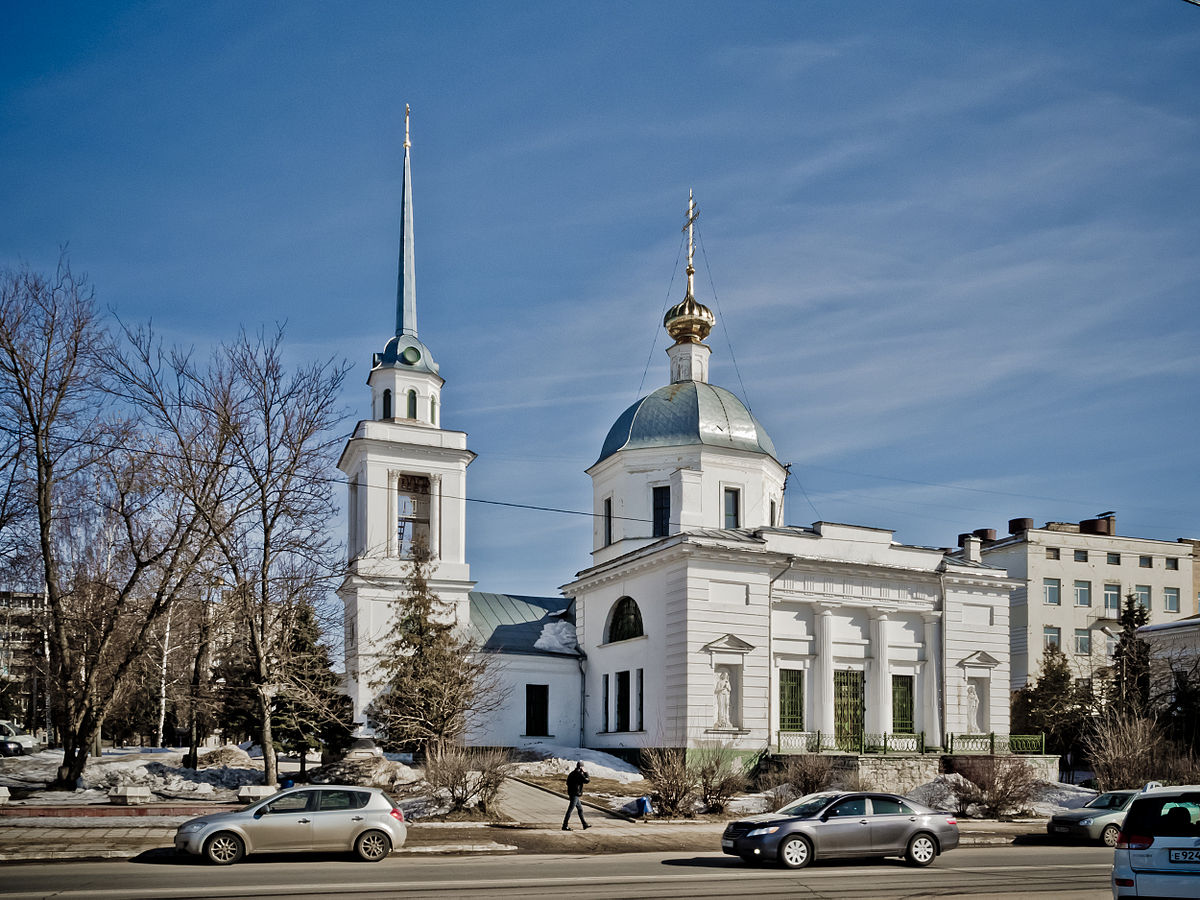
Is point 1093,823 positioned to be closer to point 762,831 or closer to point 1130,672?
point 762,831

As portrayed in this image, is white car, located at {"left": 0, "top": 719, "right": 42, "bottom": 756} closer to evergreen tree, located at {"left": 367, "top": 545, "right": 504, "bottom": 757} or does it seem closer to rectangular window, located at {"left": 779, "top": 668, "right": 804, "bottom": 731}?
evergreen tree, located at {"left": 367, "top": 545, "right": 504, "bottom": 757}

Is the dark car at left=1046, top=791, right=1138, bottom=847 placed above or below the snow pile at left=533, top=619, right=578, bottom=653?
below

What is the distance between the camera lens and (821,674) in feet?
122

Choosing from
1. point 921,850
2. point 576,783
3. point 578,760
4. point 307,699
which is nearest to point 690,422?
point 578,760

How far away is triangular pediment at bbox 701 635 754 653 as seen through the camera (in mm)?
35000

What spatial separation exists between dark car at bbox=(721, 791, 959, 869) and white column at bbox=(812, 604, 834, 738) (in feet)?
57.5

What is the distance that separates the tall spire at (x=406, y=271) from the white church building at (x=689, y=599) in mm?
85

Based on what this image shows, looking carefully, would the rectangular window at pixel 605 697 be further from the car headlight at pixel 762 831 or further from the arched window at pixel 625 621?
the car headlight at pixel 762 831

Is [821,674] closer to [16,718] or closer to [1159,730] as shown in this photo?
[1159,730]

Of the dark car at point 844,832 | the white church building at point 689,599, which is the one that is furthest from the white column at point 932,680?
the dark car at point 844,832

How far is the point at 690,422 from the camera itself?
139ft

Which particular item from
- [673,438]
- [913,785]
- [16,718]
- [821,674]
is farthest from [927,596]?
[16,718]

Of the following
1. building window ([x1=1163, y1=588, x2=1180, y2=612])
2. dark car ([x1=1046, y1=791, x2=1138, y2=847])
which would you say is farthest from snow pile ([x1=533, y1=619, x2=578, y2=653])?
building window ([x1=1163, y1=588, x2=1180, y2=612])

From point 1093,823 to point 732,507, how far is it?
19.8m
